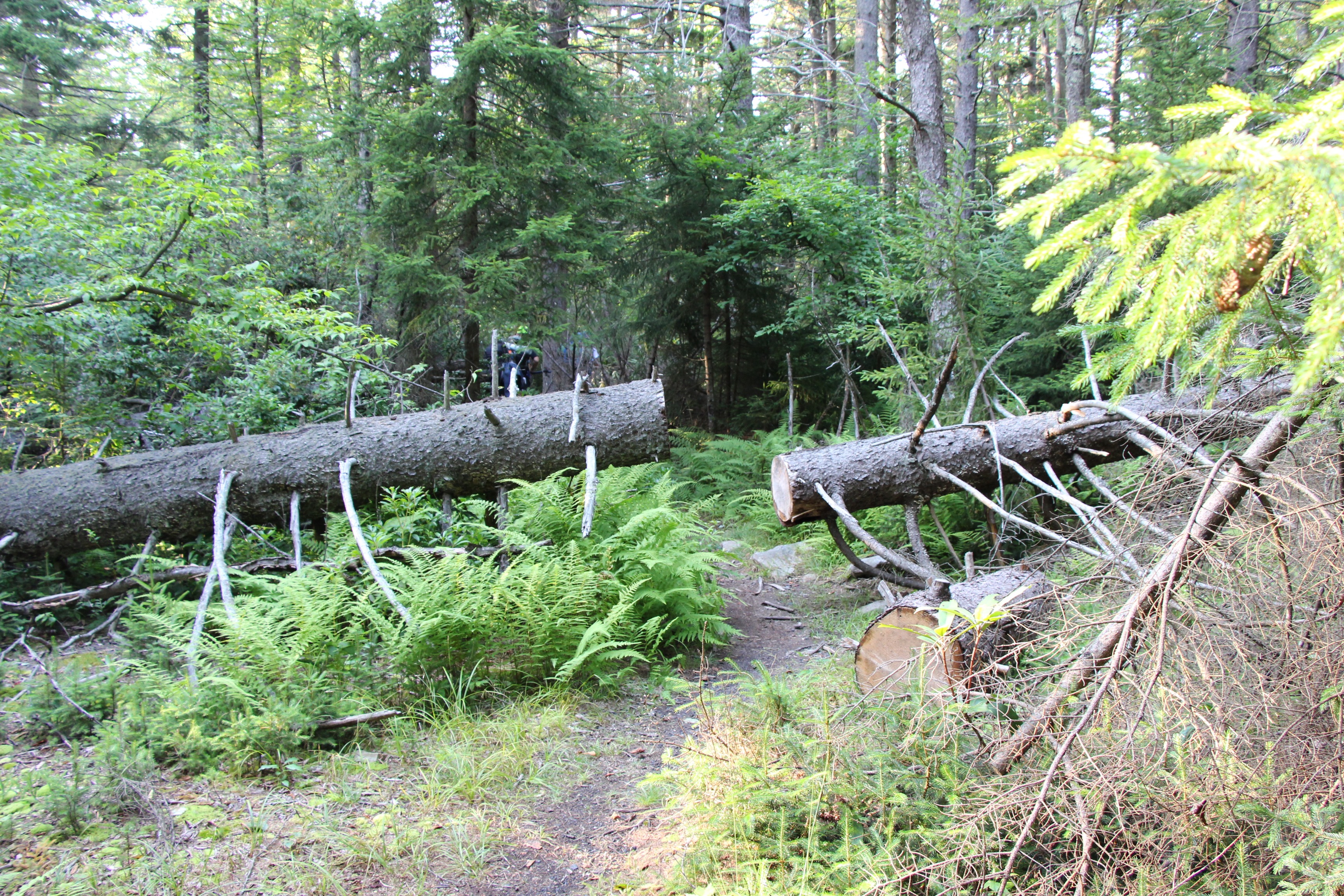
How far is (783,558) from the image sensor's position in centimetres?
780

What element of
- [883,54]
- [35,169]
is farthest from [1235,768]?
[883,54]

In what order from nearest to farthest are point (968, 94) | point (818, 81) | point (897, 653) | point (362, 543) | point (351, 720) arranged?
point (351, 720), point (897, 653), point (362, 543), point (968, 94), point (818, 81)

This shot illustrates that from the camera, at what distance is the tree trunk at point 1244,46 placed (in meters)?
8.62

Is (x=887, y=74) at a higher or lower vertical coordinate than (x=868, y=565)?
higher

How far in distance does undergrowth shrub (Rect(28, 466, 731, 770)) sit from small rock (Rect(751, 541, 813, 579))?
1635mm

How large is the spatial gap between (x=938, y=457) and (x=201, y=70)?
15.2m

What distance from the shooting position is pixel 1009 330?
9016mm

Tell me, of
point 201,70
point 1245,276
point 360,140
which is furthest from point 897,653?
point 201,70

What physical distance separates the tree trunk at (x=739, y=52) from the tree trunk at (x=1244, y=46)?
6.36m

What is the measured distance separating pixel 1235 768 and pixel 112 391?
9164 mm

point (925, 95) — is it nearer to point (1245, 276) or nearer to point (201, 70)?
point (1245, 276)

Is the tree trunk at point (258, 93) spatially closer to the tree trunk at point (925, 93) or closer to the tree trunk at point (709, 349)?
the tree trunk at point (709, 349)

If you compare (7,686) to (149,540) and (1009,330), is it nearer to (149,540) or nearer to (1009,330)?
(149,540)

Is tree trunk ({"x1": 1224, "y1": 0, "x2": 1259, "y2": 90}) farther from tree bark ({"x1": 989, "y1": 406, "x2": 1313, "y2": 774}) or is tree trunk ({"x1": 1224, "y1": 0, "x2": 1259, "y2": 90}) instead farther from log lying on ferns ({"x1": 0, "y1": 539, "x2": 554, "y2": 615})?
log lying on ferns ({"x1": 0, "y1": 539, "x2": 554, "y2": 615})
